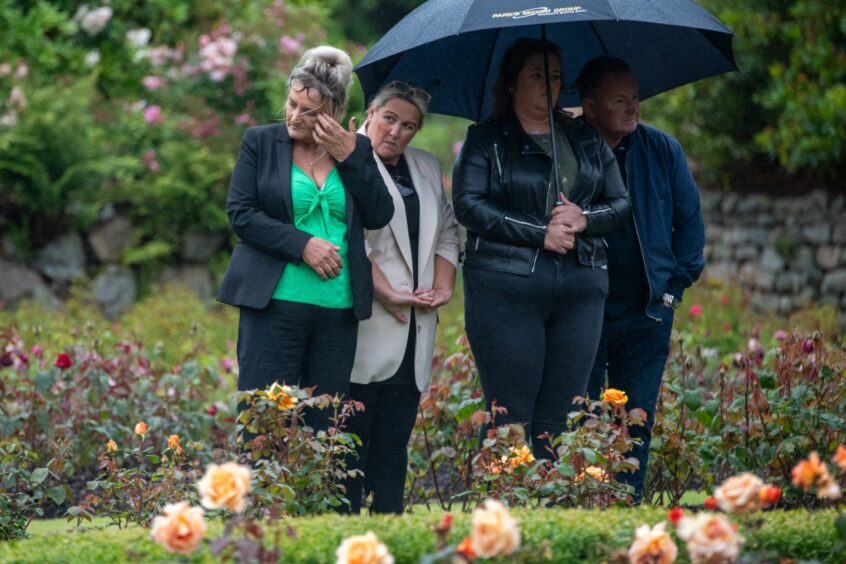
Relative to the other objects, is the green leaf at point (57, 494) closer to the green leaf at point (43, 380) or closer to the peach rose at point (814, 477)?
the green leaf at point (43, 380)

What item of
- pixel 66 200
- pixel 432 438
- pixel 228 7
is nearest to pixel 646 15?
pixel 432 438

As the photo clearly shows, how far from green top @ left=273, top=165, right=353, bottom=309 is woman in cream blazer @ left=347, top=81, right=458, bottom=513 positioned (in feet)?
0.57

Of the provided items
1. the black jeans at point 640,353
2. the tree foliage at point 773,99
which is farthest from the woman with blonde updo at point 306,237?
the tree foliage at point 773,99

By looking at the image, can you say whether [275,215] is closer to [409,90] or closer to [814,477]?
[409,90]

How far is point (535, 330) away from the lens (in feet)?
14.7

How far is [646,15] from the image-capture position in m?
4.45

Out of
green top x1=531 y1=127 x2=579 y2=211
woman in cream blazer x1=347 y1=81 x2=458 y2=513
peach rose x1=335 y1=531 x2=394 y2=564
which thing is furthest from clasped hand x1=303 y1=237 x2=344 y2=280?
peach rose x1=335 y1=531 x2=394 y2=564

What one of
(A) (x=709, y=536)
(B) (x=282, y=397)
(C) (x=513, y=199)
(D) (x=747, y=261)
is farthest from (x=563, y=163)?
(D) (x=747, y=261)

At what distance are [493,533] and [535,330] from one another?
1.85 metres

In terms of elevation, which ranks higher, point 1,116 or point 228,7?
point 228,7

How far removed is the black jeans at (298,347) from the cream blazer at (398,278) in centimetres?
12

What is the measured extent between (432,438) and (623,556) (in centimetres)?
251

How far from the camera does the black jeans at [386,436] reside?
4.68 m

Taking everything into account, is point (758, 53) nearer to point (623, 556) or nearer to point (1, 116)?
point (1, 116)
